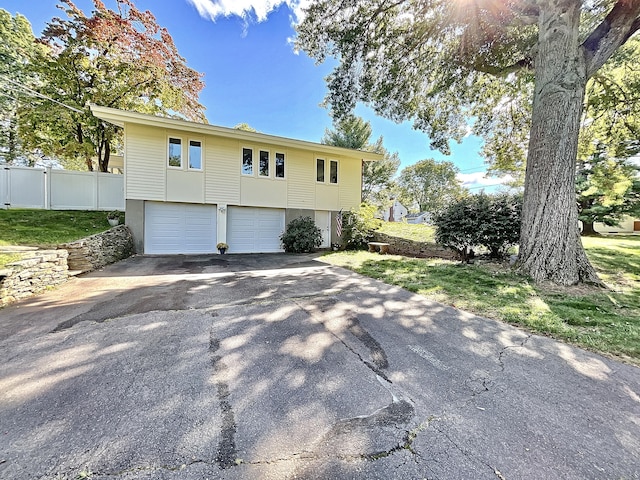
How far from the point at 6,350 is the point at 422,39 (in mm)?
11913

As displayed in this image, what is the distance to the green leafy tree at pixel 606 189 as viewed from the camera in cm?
1127

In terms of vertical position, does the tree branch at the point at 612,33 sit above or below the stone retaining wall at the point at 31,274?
above

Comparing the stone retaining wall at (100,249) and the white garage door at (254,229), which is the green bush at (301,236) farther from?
the stone retaining wall at (100,249)

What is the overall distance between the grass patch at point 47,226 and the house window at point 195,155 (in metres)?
3.71

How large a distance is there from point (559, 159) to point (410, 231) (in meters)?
6.72

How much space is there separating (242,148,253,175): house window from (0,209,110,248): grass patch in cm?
538

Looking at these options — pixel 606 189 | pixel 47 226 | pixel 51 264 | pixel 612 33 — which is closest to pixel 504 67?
pixel 612 33

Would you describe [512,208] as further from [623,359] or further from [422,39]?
[422,39]

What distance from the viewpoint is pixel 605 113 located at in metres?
10.6

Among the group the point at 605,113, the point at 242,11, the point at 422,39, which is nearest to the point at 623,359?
the point at 422,39

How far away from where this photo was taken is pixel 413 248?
36.2 ft

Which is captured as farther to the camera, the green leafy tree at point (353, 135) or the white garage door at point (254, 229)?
the green leafy tree at point (353, 135)

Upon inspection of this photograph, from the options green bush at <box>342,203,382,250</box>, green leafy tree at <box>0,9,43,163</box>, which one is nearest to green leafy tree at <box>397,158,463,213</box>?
green bush at <box>342,203,382,250</box>

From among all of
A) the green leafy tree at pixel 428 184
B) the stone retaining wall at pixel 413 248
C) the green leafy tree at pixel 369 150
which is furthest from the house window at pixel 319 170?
the green leafy tree at pixel 428 184
